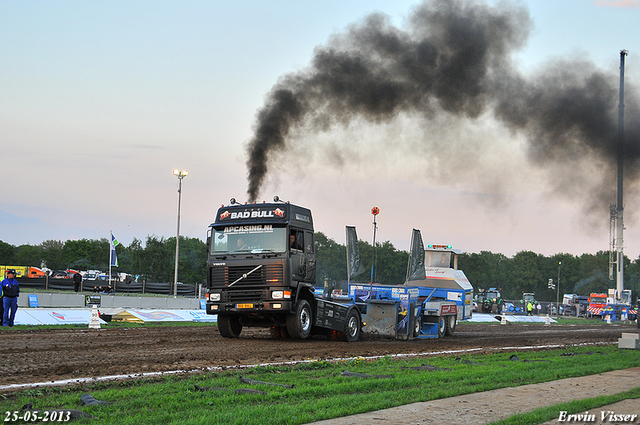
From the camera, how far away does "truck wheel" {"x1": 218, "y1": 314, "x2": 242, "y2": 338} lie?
18.3 m

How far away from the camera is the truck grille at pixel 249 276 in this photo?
16781 mm

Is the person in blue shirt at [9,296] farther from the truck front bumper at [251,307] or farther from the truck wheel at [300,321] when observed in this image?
the truck wheel at [300,321]

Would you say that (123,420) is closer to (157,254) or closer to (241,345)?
(241,345)

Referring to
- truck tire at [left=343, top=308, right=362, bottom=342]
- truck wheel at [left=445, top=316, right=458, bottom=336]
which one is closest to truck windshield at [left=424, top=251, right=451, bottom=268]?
truck wheel at [left=445, top=316, right=458, bottom=336]

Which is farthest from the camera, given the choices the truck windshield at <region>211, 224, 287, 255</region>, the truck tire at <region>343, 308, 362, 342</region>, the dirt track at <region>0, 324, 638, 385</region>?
the truck tire at <region>343, 308, 362, 342</region>

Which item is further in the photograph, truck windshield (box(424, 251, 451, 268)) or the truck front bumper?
truck windshield (box(424, 251, 451, 268))

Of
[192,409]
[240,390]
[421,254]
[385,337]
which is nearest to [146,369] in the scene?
[240,390]

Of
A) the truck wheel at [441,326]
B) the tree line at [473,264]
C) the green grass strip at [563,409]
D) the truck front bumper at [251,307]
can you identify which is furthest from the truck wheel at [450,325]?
the tree line at [473,264]

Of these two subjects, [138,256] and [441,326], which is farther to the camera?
[138,256]

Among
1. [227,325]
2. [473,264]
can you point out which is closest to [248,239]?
[227,325]

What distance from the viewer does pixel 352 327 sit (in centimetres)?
1973

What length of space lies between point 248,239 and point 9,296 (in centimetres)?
828

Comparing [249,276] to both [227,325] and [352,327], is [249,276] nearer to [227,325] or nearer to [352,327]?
[227,325]

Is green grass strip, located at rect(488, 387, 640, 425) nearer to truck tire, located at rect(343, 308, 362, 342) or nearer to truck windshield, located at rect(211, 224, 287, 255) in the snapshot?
truck windshield, located at rect(211, 224, 287, 255)
